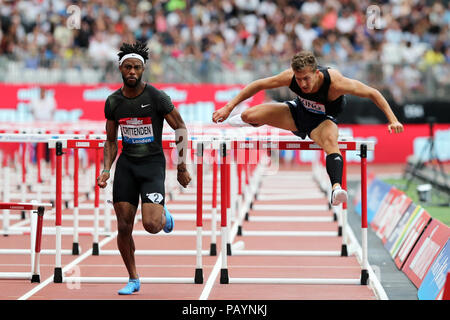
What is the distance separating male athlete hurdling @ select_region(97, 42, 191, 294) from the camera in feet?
27.5

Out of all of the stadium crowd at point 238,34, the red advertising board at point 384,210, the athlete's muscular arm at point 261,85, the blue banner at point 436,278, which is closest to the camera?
the blue banner at point 436,278

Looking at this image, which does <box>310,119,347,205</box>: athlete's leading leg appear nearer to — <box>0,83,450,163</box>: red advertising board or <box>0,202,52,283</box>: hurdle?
<box>0,202,52,283</box>: hurdle

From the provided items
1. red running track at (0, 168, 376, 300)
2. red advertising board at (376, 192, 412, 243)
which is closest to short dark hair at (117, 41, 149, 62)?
red running track at (0, 168, 376, 300)

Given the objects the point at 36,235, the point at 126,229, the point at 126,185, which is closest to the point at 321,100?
the point at 126,185

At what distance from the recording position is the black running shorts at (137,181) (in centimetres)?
845

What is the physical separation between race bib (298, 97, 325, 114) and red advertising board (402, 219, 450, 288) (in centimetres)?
181

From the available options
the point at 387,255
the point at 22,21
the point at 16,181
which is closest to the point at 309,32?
the point at 22,21

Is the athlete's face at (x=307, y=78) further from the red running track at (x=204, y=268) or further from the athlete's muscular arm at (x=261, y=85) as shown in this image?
the red running track at (x=204, y=268)

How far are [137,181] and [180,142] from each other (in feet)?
1.87

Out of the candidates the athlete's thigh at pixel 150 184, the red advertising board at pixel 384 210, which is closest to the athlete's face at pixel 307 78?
the athlete's thigh at pixel 150 184

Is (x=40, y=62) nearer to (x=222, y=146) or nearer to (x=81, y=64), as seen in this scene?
→ (x=81, y=64)

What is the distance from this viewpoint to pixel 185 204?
1839cm

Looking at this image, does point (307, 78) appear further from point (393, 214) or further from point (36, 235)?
point (393, 214)
